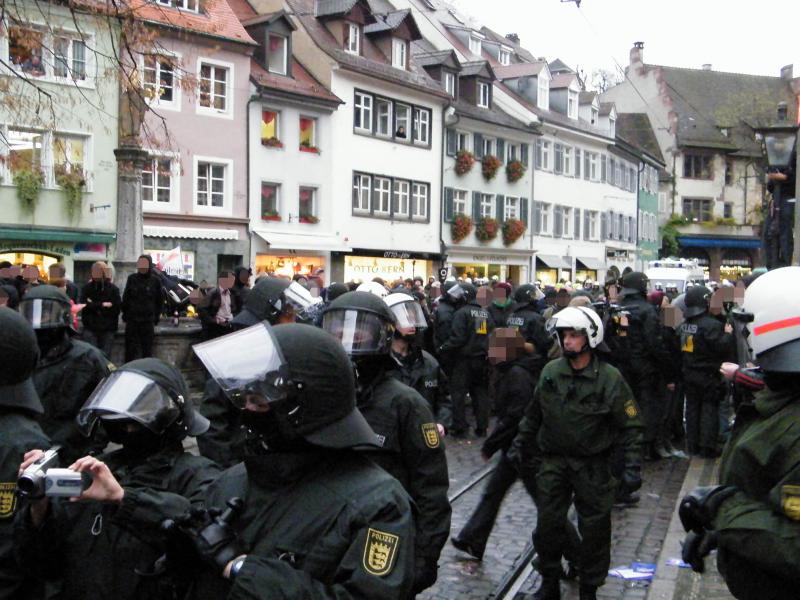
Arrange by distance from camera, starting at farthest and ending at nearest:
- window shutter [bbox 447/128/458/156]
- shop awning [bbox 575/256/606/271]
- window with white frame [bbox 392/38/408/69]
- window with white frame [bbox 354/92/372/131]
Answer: shop awning [bbox 575/256/606/271]
window shutter [bbox 447/128/458/156]
window with white frame [bbox 392/38/408/69]
window with white frame [bbox 354/92/372/131]

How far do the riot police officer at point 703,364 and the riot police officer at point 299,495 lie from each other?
363 inches

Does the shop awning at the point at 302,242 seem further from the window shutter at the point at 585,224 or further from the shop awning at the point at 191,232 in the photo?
the window shutter at the point at 585,224

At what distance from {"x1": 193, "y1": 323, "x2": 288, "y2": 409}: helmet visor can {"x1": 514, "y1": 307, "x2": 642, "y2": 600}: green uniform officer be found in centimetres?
370

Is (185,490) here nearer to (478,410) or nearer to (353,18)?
(478,410)

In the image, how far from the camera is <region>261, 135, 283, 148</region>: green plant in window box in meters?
31.0

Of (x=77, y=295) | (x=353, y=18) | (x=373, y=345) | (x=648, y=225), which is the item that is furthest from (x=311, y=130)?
(x=648, y=225)

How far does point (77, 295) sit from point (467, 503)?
8.64 metres

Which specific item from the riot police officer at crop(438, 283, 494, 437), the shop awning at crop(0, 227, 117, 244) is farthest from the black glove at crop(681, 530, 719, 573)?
the shop awning at crop(0, 227, 117, 244)

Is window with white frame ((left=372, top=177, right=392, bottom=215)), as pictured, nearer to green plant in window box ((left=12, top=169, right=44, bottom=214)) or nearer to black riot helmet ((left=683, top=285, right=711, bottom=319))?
green plant in window box ((left=12, top=169, right=44, bottom=214))

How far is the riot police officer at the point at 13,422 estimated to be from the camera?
3.30 metres

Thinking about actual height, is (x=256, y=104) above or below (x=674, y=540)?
above

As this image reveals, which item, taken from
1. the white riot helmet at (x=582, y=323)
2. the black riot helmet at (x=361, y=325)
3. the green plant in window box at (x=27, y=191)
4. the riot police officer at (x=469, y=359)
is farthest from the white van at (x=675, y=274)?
the black riot helmet at (x=361, y=325)

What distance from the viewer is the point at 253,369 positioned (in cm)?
256

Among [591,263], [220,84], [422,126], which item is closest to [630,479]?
[220,84]
